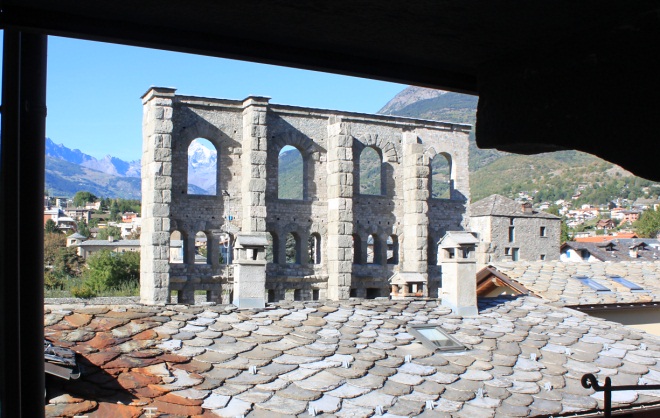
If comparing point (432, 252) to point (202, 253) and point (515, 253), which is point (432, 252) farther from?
point (202, 253)

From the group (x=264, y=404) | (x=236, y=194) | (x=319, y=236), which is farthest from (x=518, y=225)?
(x=264, y=404)

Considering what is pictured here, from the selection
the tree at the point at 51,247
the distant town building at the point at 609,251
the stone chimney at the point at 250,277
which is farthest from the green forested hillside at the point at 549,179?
the stone chimney at the point at 250,277

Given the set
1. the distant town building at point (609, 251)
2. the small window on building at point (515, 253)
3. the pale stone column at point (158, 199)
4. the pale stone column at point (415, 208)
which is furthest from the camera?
the distant town building at point (609, 251)

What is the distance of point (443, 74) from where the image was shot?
102 inches

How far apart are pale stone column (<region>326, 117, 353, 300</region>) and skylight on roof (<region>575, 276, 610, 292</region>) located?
1091cm

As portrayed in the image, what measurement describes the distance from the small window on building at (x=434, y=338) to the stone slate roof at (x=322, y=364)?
0.14 meters

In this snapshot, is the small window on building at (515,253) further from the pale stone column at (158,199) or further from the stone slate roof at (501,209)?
the pale stone column at (158,199)

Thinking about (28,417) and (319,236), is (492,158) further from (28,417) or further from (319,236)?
(28,417)

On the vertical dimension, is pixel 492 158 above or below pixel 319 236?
above

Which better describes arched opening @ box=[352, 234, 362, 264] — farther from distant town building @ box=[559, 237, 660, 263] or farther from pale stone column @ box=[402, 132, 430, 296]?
distant town building @ box=[559, 237, 660, 263]

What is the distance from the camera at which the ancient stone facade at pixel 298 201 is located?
81.6 ft

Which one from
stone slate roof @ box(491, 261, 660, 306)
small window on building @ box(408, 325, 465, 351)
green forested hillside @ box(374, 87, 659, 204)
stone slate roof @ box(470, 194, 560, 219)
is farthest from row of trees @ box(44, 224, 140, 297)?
green forested hillside @ box(374, 87, 659, 204)

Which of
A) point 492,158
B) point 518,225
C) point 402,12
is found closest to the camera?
point 402,12

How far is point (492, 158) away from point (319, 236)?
10710cm
